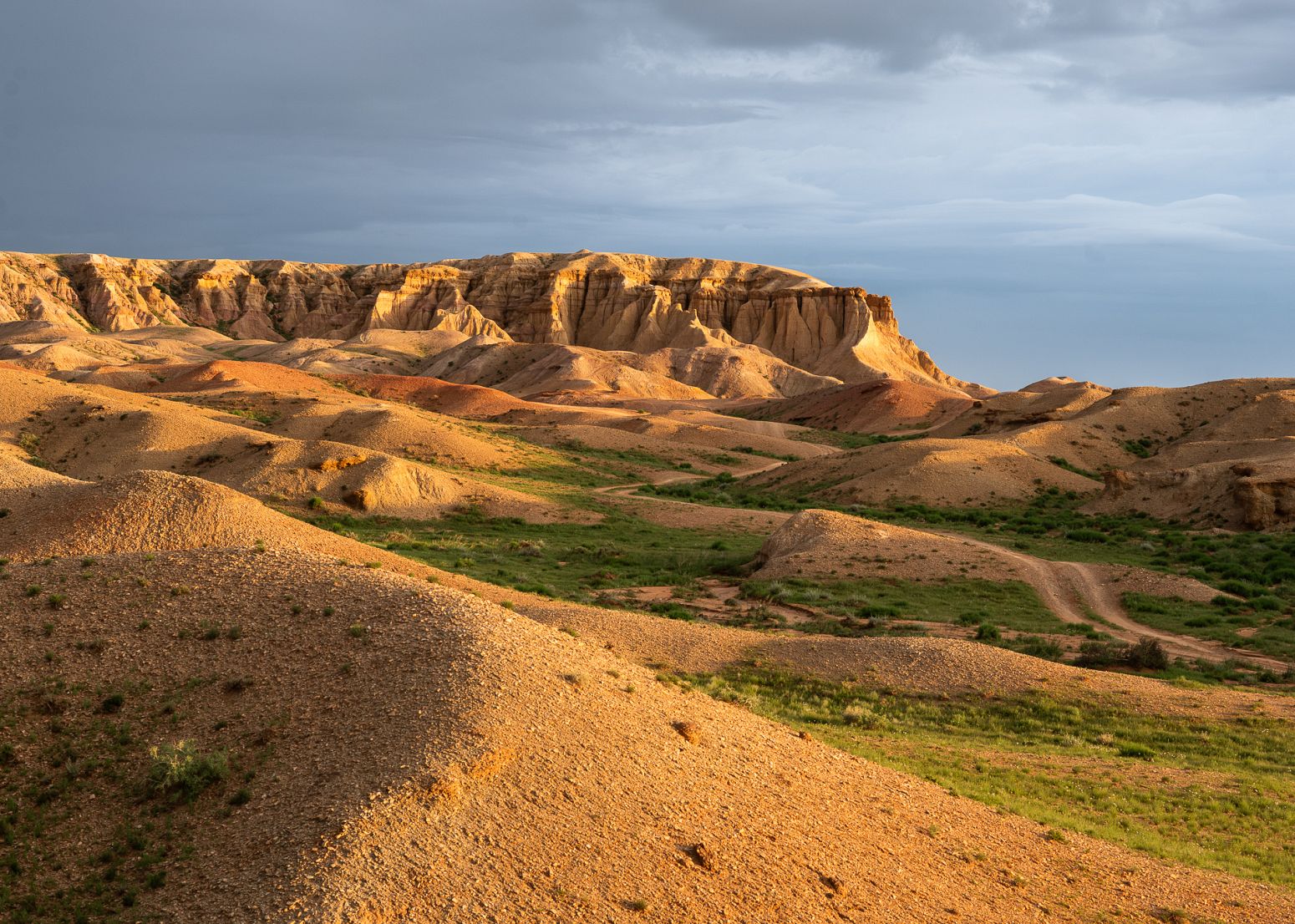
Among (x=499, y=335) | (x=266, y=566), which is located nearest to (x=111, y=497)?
(x=266, y=566)

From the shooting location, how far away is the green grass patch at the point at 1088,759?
13016 millimetres

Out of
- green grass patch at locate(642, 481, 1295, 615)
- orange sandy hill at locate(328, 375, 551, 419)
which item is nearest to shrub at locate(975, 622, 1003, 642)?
green grass patch at locate(642, 481, 1295, 615)

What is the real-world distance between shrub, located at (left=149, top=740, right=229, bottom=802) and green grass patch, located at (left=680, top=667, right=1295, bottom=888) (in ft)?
23.6

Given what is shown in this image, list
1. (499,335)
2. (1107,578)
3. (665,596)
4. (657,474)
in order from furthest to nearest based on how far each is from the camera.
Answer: (499,335), (657,474), (1107,578), (665,596)

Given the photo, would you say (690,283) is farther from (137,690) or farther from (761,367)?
(137,690)

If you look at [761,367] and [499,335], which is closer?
[761,367]

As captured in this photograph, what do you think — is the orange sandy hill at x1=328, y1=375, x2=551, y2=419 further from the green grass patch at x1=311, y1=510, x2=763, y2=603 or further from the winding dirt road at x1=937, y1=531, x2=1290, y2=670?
the winding dirt road at x1=937, y1=531, x2=1290, y2=670

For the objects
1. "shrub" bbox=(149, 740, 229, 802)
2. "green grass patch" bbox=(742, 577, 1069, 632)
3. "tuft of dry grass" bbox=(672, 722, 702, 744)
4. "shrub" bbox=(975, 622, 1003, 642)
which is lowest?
"green grass patch" bbox=(742, 577, 1069, 632)

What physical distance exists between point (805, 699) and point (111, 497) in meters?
18.0

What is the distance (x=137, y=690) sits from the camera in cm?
1166

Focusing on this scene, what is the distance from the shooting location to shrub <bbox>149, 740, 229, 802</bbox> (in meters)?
9.78

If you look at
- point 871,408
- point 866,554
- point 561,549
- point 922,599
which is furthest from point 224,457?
point 871,408

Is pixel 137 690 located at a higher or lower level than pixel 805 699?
higher

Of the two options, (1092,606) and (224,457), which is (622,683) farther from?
(224,457)
